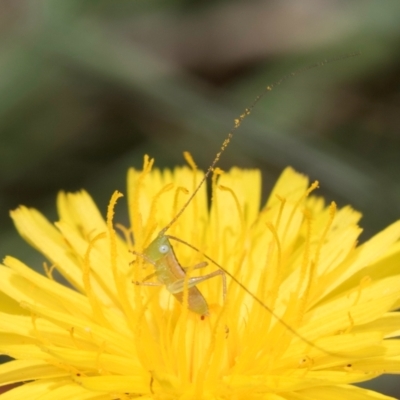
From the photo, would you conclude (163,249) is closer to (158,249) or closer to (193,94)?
(158,249)

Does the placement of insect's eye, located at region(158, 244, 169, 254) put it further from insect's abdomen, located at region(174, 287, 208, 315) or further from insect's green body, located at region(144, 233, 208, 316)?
insect's abdomen, located at region(174, 287, 208, 315)

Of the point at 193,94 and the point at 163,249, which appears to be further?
the point at 193,94

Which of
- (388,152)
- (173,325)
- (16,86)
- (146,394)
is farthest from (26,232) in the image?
(388,152)

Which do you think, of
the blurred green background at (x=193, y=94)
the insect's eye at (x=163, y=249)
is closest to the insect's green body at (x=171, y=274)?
the insect's eye at (x=163, y=249)

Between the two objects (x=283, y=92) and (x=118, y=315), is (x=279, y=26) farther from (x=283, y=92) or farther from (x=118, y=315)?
(x=118, y=315)

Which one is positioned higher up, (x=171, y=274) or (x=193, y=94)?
(x=193, y=94)

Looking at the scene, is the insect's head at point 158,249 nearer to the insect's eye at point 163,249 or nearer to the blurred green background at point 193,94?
the insect's eye at point 163,249

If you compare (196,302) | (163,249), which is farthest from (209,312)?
(163,249)
